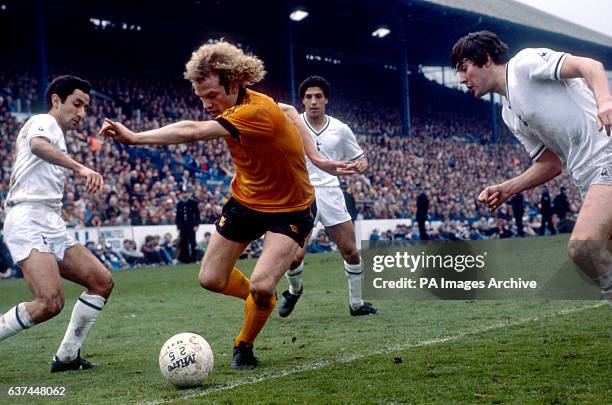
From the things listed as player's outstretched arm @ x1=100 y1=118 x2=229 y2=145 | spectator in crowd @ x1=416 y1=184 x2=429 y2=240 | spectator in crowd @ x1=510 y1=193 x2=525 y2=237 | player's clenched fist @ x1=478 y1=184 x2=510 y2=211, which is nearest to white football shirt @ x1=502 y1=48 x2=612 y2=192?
player's clenched fist @ x1=478 y1=184 x2=510 y2=211

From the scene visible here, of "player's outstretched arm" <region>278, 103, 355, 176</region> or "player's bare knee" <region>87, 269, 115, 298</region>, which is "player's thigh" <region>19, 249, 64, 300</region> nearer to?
"player's bare knee" <region>87, 269, 115, 298</region>

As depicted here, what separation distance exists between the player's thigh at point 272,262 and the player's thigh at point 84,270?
4.62ft

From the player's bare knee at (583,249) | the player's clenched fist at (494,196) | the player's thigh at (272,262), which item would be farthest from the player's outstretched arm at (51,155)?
the player's bare knee at (583,249)

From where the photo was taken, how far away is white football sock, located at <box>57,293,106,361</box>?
6.21 metres

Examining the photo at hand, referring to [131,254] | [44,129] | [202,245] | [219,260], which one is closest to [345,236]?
[219,260]

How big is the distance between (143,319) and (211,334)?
6.71 ft

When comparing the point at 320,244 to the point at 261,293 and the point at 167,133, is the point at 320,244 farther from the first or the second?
the point at 167,133

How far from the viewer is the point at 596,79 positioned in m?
4.59

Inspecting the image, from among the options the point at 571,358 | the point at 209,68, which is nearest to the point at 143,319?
the point at 209,68

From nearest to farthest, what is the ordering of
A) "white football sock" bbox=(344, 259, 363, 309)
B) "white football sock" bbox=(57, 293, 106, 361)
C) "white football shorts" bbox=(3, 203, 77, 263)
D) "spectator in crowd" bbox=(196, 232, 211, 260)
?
1. "white football shorts" bbox=(3, 203, 77, 263)
2. "white football sock" bbox=(57, 293, 106, 361)
3. "white football sock" bbox=(344, 259, 363, 309)
4. "spectator in crowd" bbox=(196, 232, 211, 260)

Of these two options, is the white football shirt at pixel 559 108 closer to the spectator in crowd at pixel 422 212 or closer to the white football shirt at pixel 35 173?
the white football shirt at pixel 35 173

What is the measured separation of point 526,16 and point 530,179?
42.5 m

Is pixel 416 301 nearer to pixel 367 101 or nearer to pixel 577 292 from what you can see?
pixel 577 292

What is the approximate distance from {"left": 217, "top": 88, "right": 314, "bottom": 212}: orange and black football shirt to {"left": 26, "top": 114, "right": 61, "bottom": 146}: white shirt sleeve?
4.62 feet
